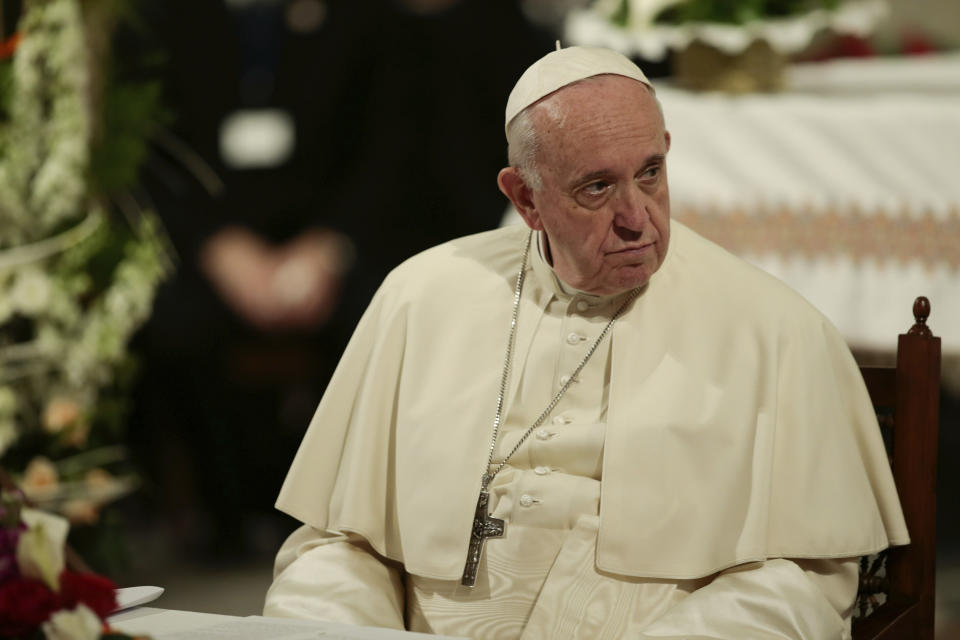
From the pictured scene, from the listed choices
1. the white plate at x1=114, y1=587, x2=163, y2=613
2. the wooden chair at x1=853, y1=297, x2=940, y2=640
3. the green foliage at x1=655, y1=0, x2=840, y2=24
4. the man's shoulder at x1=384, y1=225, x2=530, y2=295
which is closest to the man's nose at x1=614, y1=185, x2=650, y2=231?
the man's shoulder at x1=384, y1=225, x2=530, y2=295

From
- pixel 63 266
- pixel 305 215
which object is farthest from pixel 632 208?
pixel 305 215

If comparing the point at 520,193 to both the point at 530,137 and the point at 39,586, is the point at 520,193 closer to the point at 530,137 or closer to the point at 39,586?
the point at 530,137

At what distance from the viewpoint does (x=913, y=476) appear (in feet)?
8.86

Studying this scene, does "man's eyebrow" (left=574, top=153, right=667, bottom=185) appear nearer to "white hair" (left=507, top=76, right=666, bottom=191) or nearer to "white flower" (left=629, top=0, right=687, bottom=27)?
"white hair" (left=507, top=76, right=666, bottom=191)

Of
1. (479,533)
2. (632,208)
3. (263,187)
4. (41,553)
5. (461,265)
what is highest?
(263,187)

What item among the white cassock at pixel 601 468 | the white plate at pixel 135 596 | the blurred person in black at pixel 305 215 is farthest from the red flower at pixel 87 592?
the blurred person in black at pixel 305 215

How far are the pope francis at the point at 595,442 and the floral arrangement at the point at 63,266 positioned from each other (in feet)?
8.78

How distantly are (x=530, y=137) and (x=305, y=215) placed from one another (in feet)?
12.5

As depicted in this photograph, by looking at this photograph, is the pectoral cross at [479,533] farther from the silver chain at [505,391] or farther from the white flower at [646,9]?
the white flower at [646,9]

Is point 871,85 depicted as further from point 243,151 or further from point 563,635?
point 243,151

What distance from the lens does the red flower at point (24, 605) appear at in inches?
58.3

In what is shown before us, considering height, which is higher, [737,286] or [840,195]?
[840,195]

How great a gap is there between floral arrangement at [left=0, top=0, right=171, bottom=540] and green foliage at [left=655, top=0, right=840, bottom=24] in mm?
Result: 2399

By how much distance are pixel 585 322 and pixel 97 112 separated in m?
3.40
